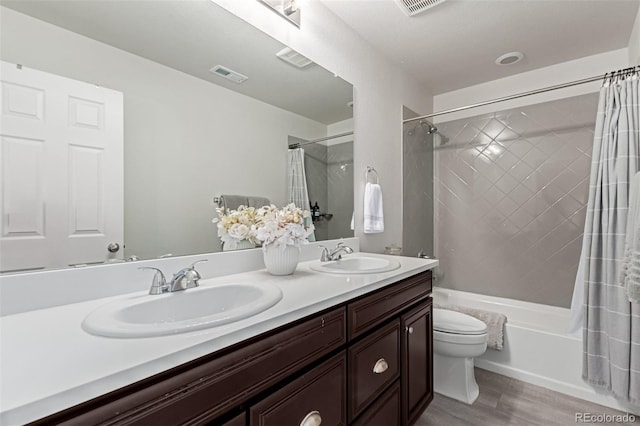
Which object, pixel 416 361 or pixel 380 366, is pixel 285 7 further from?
pixel 416 361

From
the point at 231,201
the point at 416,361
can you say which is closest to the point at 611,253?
the point at 416,361

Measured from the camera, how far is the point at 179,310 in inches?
37.1

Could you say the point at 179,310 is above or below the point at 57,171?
below

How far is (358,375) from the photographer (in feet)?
3.54

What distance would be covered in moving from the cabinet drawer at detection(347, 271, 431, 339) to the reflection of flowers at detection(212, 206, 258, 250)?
0.54 metres

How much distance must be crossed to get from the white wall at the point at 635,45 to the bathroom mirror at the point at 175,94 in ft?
7.01

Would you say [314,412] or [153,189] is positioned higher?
[153,189]

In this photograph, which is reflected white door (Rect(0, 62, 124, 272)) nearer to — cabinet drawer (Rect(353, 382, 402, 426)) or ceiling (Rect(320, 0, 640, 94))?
cabinet drawer (Rect(353, 382, 402, 426))

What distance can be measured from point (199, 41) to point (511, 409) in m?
2.55

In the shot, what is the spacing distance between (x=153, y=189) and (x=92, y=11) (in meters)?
0.58

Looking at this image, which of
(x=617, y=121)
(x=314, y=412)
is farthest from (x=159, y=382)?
(x=617, y=121)

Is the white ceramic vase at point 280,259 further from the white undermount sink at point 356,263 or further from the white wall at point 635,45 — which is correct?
the white wall at point 635,45

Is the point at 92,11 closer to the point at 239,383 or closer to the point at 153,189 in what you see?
the point at 153,189

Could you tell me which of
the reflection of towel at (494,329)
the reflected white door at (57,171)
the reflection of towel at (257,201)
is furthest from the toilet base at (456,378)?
the reflected white door at (57,171)
